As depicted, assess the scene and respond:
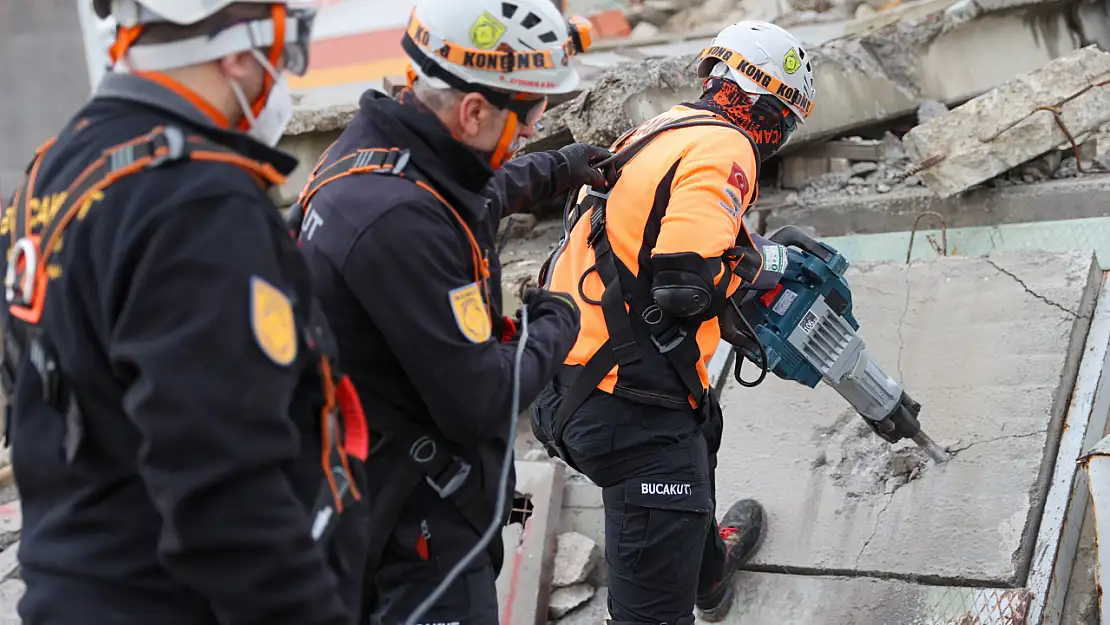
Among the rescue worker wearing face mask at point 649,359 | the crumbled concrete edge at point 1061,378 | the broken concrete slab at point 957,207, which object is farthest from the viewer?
the broken concrete slab at point 957,207

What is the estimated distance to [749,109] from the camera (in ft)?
11.0

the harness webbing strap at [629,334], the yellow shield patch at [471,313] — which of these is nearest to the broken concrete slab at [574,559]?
the harness webbing strap at [629,334]

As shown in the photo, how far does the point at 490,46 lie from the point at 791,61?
149cm

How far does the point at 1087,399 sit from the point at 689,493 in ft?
5.20

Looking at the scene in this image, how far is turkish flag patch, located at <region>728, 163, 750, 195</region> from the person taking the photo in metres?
2.99

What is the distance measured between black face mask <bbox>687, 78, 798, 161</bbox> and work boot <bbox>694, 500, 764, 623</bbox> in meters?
1.26

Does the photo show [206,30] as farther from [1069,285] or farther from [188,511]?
[1069,285]

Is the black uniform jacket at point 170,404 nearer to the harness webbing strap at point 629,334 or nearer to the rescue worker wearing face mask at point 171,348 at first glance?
the rescue worker wearing face mask at point 171,348

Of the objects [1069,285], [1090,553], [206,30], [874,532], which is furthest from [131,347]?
[1069,285]

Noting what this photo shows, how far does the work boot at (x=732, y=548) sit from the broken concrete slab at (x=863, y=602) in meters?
0.05

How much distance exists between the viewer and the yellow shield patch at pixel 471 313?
2.02m

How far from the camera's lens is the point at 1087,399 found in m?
3.79

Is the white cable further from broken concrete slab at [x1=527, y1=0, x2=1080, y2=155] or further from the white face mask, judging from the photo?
broken concrete slab at [x1=527, y1=0, x2=1080, y2=155]

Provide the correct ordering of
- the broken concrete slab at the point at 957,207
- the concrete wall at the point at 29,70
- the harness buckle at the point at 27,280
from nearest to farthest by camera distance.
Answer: the harness buckle at the point at 27,280 → the broken concrete slab at the point at 957,207 → the concrete wall at the point at 29,70
